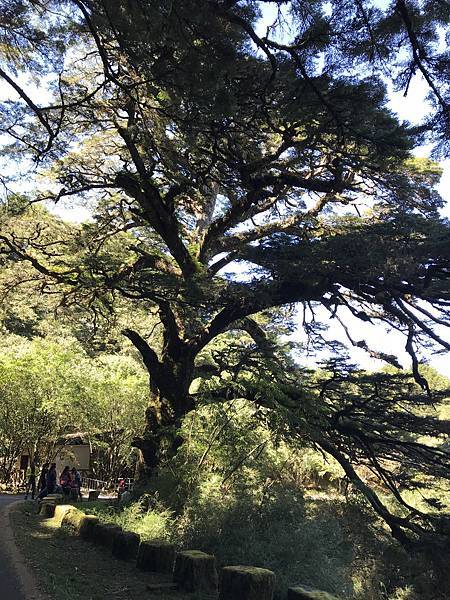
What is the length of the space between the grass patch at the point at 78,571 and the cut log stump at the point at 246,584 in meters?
0.79

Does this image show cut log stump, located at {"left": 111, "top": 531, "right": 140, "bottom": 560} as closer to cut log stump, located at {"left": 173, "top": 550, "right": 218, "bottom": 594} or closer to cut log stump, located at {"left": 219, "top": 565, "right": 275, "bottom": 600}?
cut log stump, located at {"left": 173, "top": 550, "right": 218, "bottom": 594}

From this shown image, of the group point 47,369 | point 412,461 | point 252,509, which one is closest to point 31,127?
point 252,509

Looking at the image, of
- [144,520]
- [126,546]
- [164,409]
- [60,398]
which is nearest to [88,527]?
[144,520]

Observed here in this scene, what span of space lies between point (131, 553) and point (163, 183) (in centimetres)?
695

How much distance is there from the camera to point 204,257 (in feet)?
39.2

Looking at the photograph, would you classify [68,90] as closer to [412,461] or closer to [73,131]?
[73,131]

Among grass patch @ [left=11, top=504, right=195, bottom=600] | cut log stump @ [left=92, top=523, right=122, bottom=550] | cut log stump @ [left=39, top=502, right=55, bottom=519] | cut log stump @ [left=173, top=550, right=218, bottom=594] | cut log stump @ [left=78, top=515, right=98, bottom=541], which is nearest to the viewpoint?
grass patch @ [left=11, top=504, right=195, bottom=600]

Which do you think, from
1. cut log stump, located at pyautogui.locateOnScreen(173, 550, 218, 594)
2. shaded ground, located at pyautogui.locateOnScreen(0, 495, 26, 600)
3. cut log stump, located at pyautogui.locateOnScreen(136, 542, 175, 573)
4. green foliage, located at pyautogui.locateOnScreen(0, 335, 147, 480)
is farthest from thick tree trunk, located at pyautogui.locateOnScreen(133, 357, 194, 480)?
green foliage, located at pyautogui.locateOnScreen(0, 335, 147, 480)

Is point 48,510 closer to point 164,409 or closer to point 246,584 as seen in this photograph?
point 164,409

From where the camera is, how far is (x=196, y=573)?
5.96m

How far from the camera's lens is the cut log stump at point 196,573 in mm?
5906

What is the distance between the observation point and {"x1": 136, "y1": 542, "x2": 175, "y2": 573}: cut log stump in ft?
21.7

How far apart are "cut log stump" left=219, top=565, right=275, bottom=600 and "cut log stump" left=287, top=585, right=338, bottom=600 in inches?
20.7

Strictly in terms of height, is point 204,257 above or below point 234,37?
above
